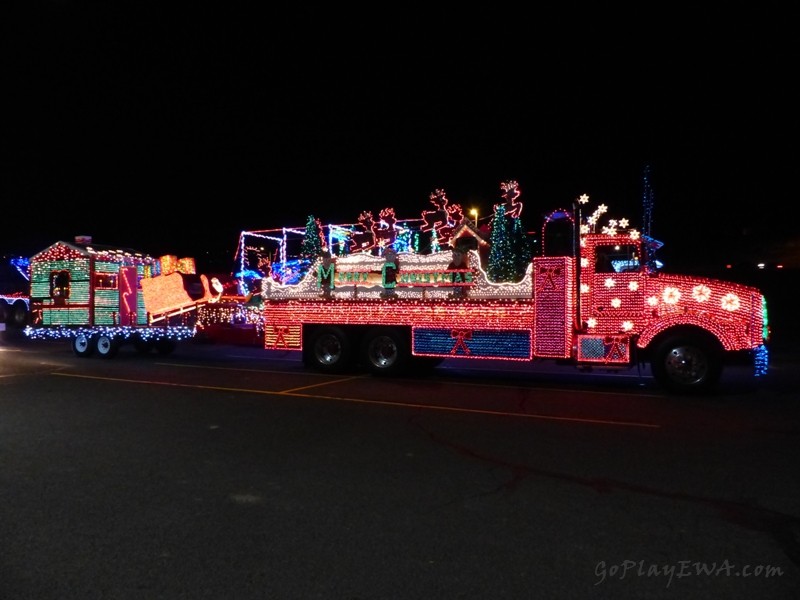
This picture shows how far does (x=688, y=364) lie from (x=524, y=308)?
9.45 ft

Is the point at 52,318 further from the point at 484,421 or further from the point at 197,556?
the point at 197,556

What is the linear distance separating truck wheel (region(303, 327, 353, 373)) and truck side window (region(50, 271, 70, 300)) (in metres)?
8.44

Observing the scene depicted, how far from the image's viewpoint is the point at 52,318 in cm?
1855

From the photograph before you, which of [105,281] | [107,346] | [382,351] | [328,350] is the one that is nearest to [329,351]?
[328,350]

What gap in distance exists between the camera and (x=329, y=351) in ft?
46.2

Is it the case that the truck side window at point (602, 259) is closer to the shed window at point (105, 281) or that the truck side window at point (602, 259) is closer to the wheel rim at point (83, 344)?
the shed window at point (105, 281)

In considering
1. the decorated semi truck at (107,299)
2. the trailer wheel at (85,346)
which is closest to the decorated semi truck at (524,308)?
the decorated semi truck at (107,299)

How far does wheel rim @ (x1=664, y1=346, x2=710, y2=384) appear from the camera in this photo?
418 inches

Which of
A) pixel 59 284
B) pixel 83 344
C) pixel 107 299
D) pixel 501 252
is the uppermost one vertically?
pixel 501 252

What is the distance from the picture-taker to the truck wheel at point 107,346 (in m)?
17.6

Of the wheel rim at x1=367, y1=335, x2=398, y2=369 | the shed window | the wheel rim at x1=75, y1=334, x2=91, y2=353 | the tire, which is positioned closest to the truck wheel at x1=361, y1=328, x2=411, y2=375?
the wheel rim at x1=367, y1=335, x2=398, y2=369

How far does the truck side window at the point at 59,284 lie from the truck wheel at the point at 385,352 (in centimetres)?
982

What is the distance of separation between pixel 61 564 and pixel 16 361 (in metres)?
14.6

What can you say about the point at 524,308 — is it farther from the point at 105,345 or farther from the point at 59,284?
the point at 59,284
